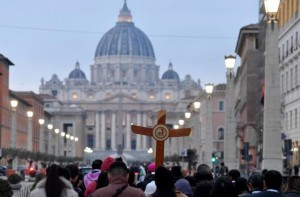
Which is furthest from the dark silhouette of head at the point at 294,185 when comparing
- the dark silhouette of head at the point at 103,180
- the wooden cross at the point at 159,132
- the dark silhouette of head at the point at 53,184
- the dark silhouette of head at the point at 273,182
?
the wooden cross at the point at 159,132

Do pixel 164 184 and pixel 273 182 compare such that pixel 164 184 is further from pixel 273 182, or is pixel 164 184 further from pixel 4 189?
pixel 4 189

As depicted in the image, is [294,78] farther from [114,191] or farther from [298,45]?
[114,191]

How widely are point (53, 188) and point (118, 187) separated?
0.77m

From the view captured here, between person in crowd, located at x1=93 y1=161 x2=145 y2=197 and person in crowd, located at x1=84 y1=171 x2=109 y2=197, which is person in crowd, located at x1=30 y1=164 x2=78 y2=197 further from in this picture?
person in crowd, located at x1=84 y1=171 x2=109 y2=197

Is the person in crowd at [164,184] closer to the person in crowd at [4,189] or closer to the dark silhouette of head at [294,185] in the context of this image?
the dark silhouette of head at [294,185]

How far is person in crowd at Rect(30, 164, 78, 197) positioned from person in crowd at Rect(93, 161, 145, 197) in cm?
39

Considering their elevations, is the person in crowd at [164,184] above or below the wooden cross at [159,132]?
below

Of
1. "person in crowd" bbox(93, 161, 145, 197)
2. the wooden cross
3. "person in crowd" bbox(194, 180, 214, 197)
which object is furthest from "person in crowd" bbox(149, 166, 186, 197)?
the wooden cross

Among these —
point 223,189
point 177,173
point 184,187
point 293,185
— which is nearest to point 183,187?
point 184,187

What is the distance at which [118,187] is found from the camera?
1220cm

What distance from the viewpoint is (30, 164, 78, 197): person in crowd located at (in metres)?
12.4

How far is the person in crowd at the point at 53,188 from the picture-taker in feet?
40.7

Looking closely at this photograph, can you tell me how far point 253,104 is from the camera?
92688 millimetres

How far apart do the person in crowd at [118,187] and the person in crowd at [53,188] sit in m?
0.39
